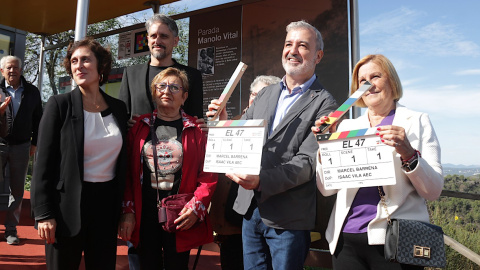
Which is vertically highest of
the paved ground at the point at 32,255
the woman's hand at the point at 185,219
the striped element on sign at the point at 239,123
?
the striped element on sign at the point at 239,123

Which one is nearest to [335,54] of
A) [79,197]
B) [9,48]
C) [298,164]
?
[298,164]

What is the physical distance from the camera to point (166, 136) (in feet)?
8.32

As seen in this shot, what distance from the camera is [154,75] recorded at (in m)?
3.04

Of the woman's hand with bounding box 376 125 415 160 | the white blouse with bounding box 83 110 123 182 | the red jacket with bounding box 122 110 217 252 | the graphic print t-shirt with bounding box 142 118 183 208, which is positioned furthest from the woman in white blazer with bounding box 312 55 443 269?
the white blouse with bounding box 83 110 123 182

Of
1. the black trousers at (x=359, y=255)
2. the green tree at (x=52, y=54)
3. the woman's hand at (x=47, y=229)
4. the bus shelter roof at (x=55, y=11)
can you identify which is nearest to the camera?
the black trousers at (x=359, y=255)

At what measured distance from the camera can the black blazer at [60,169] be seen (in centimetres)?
221

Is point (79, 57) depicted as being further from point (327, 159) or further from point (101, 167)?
point (327, 159)

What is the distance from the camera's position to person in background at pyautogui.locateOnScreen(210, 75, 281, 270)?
2867mm

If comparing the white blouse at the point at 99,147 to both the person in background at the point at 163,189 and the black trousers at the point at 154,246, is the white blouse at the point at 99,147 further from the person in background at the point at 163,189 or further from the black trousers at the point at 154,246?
the black trousers at the point at 154,246

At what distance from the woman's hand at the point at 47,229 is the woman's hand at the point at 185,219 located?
0.68 meters

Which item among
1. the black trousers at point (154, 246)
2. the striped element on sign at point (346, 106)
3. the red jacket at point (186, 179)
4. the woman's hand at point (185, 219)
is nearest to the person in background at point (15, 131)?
the red jacket at point (186, 179)

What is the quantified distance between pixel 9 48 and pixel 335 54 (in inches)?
203

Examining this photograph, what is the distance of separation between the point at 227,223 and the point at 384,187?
1.34 m

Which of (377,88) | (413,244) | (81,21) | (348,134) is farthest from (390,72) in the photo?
(81,21)
